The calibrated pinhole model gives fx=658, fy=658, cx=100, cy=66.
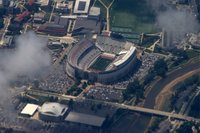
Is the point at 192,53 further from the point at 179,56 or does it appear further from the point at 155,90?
the point at 155,90

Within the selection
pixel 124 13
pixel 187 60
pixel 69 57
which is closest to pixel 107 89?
pixel 69 57

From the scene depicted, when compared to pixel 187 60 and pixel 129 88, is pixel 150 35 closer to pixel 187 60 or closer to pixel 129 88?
pixel 187 60

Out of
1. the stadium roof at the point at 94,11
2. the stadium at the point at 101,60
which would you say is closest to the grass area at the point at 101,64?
the stadium at the point at 101,60

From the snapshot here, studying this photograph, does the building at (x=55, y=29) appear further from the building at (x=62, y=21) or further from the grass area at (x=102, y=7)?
the grass area at (x=102, y=7)

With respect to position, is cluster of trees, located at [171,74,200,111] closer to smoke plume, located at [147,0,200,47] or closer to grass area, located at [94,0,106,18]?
smoke plume, located at [147,0,200,47]

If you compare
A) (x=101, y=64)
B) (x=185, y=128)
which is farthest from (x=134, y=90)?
(x=185, y=128)

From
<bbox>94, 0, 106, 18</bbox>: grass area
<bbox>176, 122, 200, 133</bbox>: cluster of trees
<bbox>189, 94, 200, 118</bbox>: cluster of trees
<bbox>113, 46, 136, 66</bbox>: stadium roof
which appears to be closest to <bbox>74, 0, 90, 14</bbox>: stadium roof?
<bbox>94, 0, 106, 18</bbox>: grass area
